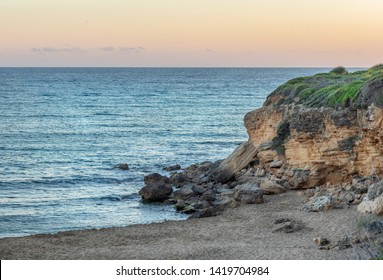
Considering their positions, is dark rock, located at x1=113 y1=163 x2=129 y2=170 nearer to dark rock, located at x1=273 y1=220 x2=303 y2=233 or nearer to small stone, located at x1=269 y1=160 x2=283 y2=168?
small stone, located at x1=269 y1=160 x2=283 y2=168

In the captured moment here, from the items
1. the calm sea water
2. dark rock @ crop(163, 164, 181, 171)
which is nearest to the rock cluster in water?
the calm sea water

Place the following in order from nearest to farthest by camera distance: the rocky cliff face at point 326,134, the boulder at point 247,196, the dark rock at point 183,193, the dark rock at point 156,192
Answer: the rocky cliff face at point 326,134 → the boulder at point 247,196 → the dark rock at point 183,193 → the dark rock at point 156,192

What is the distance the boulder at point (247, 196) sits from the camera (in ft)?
119

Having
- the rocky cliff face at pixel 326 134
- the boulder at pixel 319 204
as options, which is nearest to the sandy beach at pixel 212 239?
the boulder at pixel 319 204

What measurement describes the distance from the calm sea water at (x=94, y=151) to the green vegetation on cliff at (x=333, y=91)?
11206mm

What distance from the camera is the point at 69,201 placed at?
39344 mm

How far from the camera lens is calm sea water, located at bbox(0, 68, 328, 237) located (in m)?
36.8

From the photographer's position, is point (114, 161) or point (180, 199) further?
point (114, 161)

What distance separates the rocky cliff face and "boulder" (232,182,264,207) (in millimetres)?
2567

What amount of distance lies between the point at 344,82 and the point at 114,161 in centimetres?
2060

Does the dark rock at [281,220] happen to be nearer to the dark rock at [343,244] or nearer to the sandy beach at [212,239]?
the sandy beach at [212,239]

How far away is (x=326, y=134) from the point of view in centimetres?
3738
